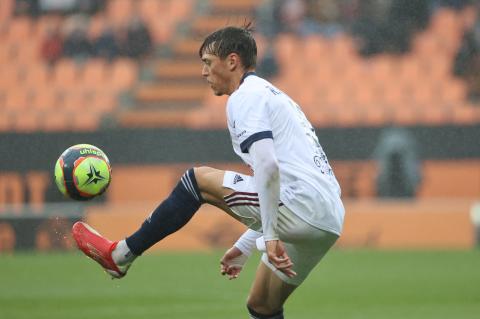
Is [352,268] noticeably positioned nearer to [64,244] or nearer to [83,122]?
[64,244]

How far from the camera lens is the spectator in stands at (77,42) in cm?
2117

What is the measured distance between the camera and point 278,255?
5.48 m

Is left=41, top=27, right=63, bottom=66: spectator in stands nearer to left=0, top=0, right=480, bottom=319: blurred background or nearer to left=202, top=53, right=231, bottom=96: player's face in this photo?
left=0, top=0, right=480, bottom=319: blurred background

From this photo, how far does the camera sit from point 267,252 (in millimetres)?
5484

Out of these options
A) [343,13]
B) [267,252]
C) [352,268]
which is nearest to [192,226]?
[352,268]

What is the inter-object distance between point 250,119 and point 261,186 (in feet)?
1.12

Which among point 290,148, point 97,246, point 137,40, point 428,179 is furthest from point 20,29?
point 290,148

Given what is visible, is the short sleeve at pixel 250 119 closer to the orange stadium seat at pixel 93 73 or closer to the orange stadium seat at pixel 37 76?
the orange stadium seat at pixel 93 73

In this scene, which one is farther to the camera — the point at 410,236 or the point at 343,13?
the point at 343,13

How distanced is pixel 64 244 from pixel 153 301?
632cm

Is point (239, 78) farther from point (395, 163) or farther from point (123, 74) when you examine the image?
point (123, 74)

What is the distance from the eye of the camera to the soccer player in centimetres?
553

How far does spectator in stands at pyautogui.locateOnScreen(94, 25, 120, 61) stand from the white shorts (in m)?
15.5

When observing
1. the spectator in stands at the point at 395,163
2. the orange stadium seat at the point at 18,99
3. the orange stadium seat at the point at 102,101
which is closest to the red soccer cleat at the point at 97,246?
the spectator in stands at the point at 395,163
